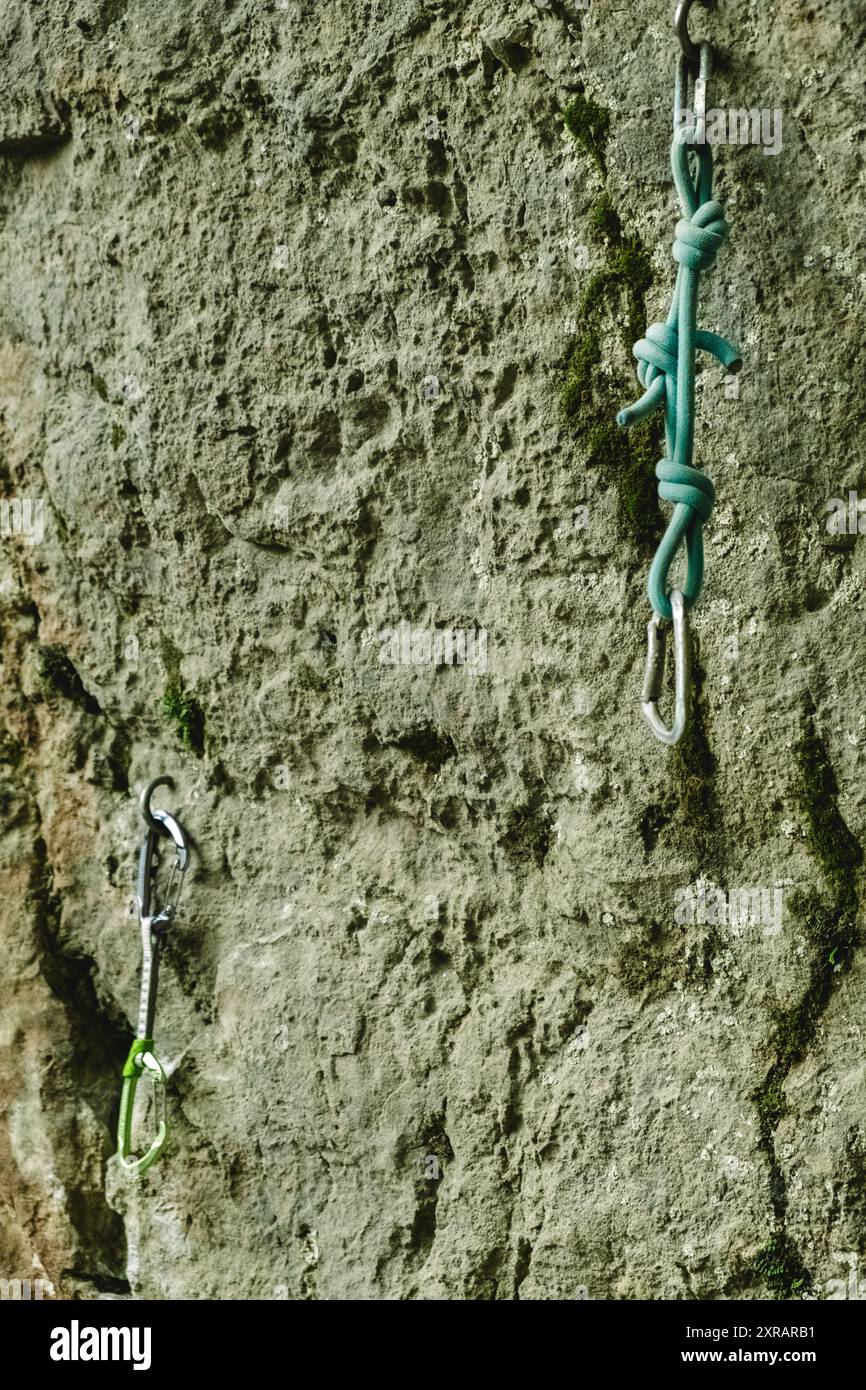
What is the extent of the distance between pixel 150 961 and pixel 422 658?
468 millimetres

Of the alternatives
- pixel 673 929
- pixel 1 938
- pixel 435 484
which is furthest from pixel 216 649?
pixel 673 929

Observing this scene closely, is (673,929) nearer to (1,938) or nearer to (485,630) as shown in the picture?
(485,630)

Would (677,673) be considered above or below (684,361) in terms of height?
below

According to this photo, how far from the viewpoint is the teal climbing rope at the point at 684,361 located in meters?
1.04

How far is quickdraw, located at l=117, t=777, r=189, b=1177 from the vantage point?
1452 millimetres

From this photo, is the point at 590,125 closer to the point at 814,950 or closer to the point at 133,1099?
the point at 814,950

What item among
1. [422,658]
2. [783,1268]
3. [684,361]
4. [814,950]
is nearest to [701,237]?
[684,361]

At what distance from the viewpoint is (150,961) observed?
1464 mm

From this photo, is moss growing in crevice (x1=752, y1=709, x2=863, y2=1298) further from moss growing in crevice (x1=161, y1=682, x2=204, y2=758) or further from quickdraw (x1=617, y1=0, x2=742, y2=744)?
moss growing in crevice (x1=161, y1=682, x2=204, y2=758)

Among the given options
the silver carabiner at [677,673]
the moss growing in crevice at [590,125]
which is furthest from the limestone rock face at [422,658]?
the silver carabiner at [677,673]

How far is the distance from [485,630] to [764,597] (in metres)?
0.27

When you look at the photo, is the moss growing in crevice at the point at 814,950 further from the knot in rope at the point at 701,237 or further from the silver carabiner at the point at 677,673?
the knot in rope at the point at 701,237

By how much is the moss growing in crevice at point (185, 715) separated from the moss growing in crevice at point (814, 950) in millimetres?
661

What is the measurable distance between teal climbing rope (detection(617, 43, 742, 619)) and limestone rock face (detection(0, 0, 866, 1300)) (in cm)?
9
